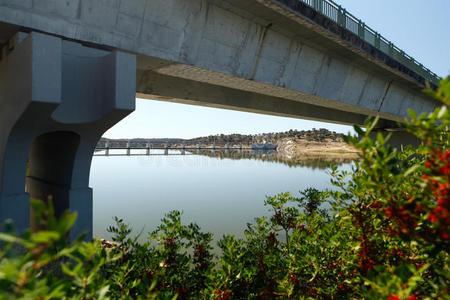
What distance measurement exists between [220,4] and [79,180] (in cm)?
489

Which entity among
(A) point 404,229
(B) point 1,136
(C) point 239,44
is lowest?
(B) point 1,136

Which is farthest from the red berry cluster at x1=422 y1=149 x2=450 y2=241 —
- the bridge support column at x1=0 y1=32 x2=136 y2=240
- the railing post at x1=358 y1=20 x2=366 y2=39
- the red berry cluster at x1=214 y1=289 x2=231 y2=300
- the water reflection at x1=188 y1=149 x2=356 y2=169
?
the water reflection at x1=188 y1=149 x2=356 y2=169

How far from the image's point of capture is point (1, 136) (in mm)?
4453

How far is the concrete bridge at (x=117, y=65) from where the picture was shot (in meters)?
4.07

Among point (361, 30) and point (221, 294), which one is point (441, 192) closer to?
point (221, 294)

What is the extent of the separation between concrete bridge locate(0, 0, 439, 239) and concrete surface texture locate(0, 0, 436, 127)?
2cm

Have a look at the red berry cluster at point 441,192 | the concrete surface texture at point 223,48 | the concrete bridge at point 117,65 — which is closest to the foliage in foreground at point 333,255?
the red berry cluster at point 441,192

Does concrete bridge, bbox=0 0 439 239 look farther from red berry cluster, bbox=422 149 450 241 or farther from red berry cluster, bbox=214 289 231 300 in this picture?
red berry cluster, bbox=422 149 450 241

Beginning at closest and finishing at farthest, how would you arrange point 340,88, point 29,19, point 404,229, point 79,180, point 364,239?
point 404,229
point 364,239
point 29,19
point 79,180
point 340,88

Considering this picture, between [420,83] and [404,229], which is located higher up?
[420,83]

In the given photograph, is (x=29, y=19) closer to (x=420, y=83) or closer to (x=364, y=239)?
(x=364, y=239)

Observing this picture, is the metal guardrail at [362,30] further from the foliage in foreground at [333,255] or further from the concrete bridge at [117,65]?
the foliage in foreground at [333,255]

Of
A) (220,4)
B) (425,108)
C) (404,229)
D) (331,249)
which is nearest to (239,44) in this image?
(220,4)

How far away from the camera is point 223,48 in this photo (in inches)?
259
